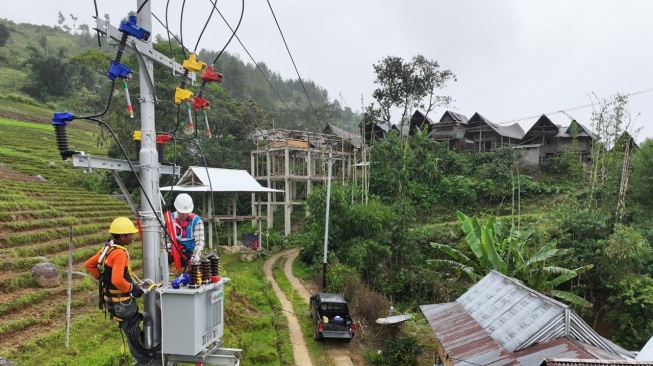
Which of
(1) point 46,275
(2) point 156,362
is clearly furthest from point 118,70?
(1) point 46,275

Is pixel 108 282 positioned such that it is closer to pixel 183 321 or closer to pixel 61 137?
pixel 183 321

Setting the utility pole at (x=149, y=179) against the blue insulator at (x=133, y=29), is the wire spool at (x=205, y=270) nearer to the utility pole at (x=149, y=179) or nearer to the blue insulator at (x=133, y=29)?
the utility pole at (x=149, y=179)

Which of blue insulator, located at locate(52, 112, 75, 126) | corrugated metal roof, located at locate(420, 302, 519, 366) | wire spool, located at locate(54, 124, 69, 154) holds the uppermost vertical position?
blue insulator, located at locate(52, 112, 75, 126)

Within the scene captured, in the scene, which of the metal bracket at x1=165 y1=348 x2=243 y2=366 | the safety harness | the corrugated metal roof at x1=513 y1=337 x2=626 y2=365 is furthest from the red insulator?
the corrugated metal roof at x1=513 y1=337 x2=626 y2=365

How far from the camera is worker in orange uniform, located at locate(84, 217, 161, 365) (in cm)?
406

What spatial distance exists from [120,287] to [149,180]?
1135mm

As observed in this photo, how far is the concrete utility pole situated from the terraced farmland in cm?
537

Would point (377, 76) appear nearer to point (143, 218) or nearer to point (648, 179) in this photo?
point (648, 179)

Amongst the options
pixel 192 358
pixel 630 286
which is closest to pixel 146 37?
pixel 192 358

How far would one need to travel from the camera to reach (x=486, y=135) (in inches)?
1348

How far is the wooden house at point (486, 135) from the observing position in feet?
109

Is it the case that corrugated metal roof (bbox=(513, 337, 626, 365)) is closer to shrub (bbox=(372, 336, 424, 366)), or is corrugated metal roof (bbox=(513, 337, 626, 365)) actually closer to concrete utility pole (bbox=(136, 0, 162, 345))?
shrub (bbox=(372, 336, 424, 366))

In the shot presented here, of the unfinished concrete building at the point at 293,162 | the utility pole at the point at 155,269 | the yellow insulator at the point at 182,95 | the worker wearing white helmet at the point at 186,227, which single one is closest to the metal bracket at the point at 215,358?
the utility pole at the point at 155,269

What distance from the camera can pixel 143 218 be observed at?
4250 millimetres
